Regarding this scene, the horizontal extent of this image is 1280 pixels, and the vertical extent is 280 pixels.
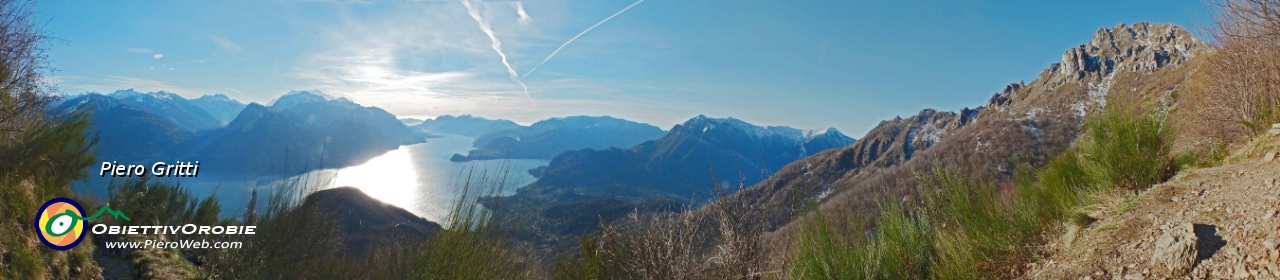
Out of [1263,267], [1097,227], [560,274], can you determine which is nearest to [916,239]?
[1097,227]

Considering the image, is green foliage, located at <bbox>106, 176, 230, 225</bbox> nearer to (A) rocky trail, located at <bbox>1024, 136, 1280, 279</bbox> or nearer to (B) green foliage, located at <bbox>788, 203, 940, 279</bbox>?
(B) green foliage, located at <bbox>788, 203, 940, 279</bbox>

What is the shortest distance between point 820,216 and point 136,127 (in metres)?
158

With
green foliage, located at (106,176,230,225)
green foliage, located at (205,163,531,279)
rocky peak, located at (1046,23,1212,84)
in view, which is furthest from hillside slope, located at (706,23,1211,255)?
green foliage, located at (205,163,531,279)

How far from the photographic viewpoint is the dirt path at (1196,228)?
2295 millimetres

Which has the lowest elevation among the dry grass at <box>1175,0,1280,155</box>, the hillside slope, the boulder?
the boulder

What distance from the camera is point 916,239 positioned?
11.5ft

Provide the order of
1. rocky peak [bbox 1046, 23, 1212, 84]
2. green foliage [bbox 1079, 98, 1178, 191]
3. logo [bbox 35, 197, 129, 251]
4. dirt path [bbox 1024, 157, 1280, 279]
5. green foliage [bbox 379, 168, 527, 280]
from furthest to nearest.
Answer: rocky peak [bbox 1046, 23, 1212, 84] → logo [bbox 35, 197, 129, 251] → green foliage [bbox 1079, 98, 1178, 191] → green foliage [bbox 379, 168, 527, 280] → dirt path [bbox 1024, 157, 1280, 279]

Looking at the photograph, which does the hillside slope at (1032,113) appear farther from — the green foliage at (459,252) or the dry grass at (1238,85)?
the green foliage at (459,252)

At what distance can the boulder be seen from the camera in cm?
238

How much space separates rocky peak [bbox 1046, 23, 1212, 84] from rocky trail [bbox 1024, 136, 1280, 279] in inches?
6113

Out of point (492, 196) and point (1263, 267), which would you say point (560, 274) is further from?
point (1263, 267)

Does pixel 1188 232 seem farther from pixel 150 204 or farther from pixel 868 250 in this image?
pixel 150 204

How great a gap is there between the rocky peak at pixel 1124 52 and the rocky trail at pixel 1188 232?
15527 cm

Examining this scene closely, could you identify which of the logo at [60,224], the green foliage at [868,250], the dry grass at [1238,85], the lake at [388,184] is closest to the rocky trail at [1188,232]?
the green foliage at [868,250]
